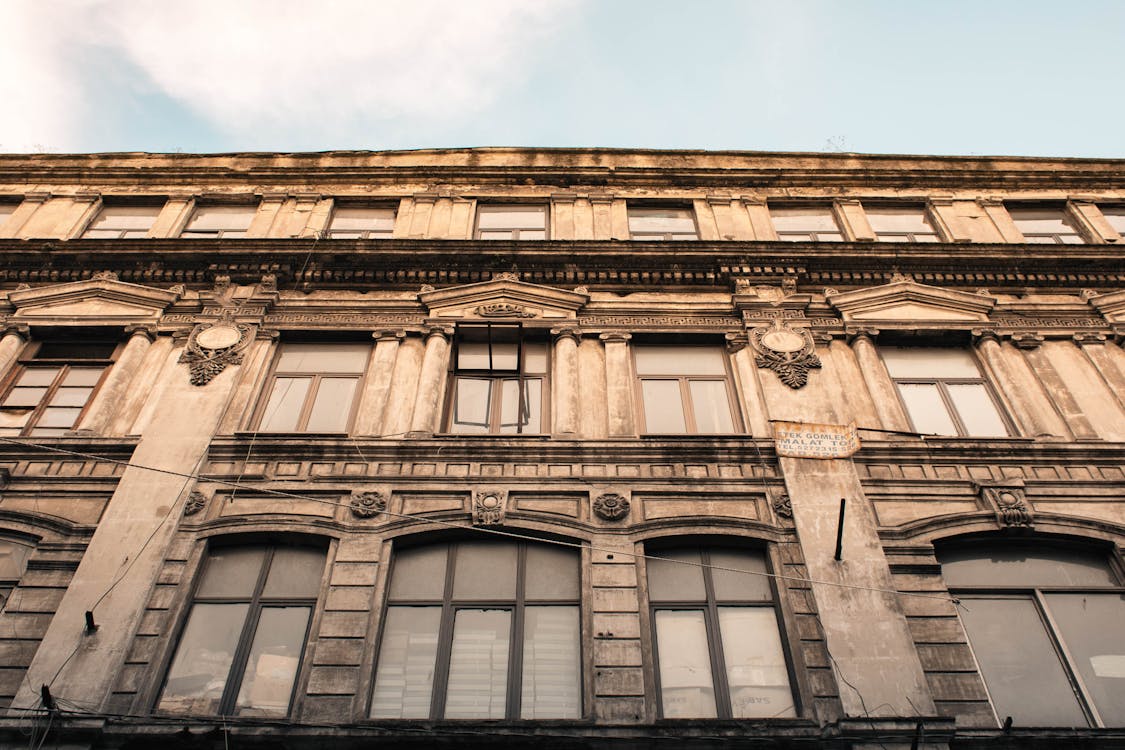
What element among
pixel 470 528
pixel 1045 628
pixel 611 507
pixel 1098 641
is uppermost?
pixel 611 507

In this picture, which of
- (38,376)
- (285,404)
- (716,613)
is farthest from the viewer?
(38,376)

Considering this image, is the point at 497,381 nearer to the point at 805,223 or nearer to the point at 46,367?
the point at 46,367

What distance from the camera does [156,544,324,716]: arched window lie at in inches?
361

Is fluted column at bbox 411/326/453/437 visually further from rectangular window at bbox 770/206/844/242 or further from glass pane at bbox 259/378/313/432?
rectangular window at bbox 770/206/844/242

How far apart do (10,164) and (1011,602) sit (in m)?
20.0

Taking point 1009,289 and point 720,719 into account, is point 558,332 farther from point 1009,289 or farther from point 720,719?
point 1009,289

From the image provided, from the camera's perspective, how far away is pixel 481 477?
11.2 m

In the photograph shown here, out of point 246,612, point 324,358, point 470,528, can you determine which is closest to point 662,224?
point 324,358

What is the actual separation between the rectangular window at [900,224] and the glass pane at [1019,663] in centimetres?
846

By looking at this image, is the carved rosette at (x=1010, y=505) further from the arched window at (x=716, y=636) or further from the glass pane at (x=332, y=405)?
the glass pane at (x=332, y=405)

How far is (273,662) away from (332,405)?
171 inches

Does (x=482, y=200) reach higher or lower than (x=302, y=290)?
higher

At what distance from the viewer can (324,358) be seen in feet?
44.7

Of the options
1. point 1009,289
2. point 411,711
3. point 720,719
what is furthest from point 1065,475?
point 411,711
